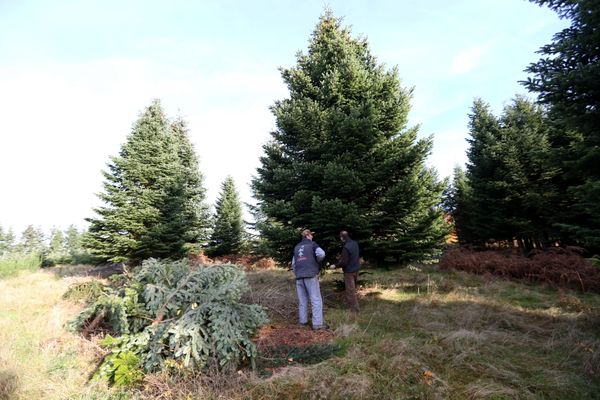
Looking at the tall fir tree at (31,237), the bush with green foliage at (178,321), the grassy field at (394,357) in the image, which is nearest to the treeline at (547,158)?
the grassy field at (394,357)

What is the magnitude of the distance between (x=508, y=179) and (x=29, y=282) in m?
25.5

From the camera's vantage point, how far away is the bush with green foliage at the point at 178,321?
448 cm

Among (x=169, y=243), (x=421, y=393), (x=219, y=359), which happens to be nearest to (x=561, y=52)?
(x=421, y=393)

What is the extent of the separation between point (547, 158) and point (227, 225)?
23316mm

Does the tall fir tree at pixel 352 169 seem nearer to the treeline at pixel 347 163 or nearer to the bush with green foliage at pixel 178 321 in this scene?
the treeline at pixel 347 163

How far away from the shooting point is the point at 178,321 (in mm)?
4793

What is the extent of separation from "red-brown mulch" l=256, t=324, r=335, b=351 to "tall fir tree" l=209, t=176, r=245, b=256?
1941 centimetres

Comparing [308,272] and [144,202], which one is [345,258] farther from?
[144,202]

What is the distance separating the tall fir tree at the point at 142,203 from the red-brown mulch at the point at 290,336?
10476 millimetres

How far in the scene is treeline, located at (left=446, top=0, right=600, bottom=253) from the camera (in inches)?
220

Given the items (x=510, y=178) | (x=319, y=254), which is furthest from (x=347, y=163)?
(x=510, y=178)

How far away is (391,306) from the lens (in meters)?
8.69

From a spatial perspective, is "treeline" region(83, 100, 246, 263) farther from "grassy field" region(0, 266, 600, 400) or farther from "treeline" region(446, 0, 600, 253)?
"treeline" region(446, 0, 600, 253)

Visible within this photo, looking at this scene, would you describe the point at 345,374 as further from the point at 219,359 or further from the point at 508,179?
the point at 508,179
